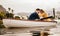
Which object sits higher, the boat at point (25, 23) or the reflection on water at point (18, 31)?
the boat at point (25, 23)

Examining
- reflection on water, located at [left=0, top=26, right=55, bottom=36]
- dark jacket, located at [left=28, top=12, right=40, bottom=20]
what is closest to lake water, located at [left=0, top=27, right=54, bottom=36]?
reflection on water, located at [left=0, top=26, right=55, bottom=36]


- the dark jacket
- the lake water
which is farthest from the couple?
the lake water

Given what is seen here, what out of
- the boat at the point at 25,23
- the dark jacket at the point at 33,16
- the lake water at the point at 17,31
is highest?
the dark jacket at the point at 33,16

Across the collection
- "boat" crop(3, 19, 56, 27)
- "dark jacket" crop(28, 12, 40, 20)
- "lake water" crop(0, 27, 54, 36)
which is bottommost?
"lake water" crop(0, 27, 54, 36)

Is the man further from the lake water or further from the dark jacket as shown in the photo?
the lake water

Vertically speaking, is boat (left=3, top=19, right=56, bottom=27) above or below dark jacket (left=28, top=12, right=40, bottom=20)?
below

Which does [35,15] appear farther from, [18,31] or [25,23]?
[18,31]

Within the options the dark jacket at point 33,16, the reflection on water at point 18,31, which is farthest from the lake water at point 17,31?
the dark jacket at point 33,16

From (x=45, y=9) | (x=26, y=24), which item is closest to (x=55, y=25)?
(x=45, y=9)

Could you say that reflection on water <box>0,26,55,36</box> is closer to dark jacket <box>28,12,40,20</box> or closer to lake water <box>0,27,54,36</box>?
lake water <box>0,27,54,36</box>

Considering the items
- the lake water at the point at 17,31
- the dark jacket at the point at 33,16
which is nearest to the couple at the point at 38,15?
the dark jacket at the point at 33,16

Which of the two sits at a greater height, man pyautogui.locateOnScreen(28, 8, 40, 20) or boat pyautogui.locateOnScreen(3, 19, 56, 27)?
man pyautogui.locateOnScreen(28, 8, 40, 20)

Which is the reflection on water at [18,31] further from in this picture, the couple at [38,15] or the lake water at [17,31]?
the couple at [38,15]

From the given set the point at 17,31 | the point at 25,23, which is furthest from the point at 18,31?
the point at 25,23
